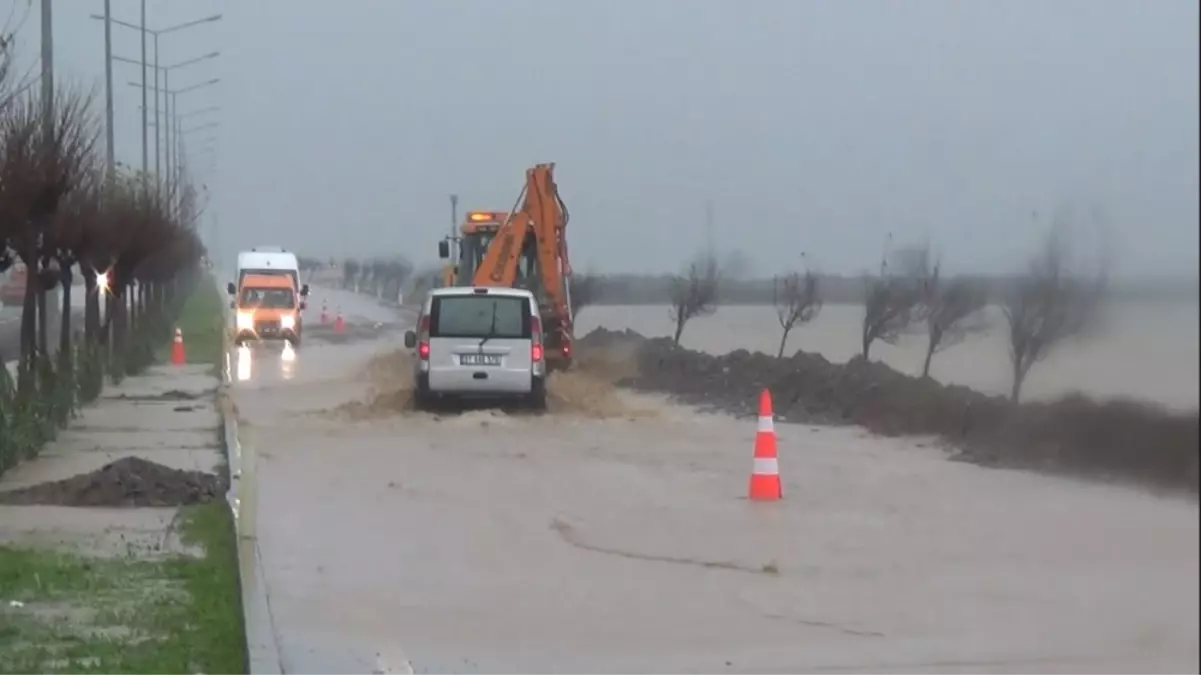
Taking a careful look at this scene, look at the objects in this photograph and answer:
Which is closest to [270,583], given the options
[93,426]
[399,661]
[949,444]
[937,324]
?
[399,661]

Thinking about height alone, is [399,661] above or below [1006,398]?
below

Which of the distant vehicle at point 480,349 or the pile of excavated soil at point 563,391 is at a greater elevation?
the distant vehicle at point 480,349

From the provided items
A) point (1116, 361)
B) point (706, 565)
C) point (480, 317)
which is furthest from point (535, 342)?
point (1116, 361)

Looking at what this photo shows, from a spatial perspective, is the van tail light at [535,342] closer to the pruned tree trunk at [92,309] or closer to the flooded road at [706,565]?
the flooded road at [706,565]

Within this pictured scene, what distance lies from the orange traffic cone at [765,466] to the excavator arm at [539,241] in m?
15.1

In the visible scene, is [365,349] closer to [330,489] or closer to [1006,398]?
[330,489]

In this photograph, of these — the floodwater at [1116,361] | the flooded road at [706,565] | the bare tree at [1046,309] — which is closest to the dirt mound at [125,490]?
the flooded road at [706,565]

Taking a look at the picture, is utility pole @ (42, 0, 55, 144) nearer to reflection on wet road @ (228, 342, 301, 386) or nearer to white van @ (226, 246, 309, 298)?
reflection on wet road @ (228, 342, 301, 386)

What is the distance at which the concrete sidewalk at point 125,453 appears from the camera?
12.2 m

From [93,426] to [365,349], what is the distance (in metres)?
23.1

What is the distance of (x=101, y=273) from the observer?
3097 cm

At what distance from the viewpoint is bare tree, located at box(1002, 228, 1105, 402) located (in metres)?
3.27

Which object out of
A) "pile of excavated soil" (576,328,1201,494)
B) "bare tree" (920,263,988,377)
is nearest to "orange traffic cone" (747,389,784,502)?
"pile of excavated soil" (576,328,1201,494)

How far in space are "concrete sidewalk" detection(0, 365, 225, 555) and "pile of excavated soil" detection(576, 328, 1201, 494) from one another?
591 centimetres
